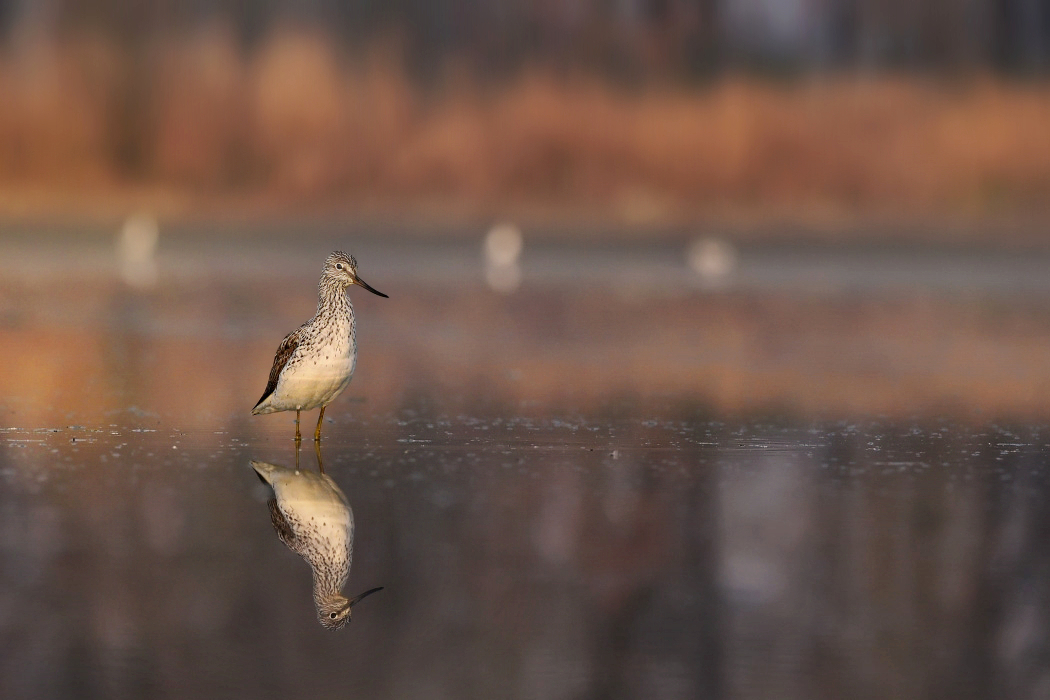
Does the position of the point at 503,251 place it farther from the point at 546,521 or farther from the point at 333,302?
the point at 546,521

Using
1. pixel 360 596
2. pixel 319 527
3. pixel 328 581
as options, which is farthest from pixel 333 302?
pixel 360 596

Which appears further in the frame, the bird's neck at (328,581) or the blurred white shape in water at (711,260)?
the blurred white shape in water at (711,260)

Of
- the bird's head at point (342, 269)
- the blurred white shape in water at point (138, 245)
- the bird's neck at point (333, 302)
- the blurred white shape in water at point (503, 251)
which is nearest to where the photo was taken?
the bird's neck at point (333, 302)

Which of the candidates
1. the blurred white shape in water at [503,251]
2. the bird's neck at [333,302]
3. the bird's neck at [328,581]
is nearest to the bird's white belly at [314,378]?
the bird's neck at [333,302]

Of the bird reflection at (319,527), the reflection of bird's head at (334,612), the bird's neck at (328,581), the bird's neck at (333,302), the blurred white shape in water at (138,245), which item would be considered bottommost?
the reflection of bird's head at (334,612)

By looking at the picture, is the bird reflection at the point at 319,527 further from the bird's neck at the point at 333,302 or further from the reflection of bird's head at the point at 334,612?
the bird's neck at the point at 333,302

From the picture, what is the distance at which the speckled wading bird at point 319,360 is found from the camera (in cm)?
925

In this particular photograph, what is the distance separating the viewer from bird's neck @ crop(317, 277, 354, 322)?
943 cm

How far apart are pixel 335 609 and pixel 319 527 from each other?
1.38m

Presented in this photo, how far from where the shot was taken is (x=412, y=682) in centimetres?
486

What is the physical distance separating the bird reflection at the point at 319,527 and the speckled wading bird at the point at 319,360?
22.2 inches

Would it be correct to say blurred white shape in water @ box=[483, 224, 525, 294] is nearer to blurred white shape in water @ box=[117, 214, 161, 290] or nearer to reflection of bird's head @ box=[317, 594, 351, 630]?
blurred white shape in water @ box=[117, 214, 161, 290]

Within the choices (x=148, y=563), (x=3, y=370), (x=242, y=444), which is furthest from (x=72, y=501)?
(x=3, y=370)

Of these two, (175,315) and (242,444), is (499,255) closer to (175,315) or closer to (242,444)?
(175,315)
